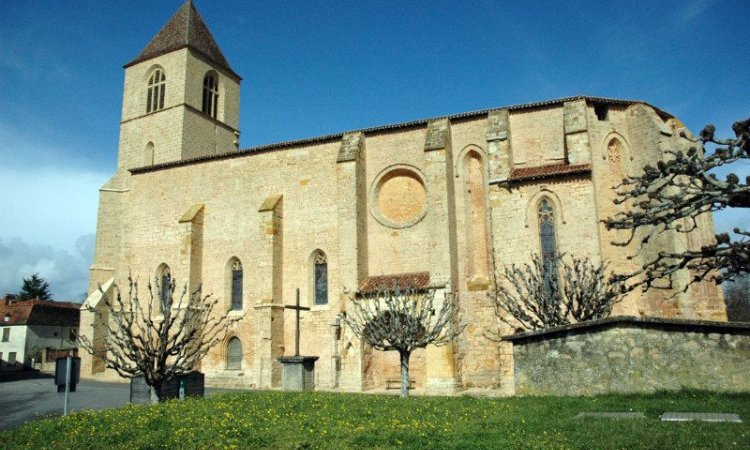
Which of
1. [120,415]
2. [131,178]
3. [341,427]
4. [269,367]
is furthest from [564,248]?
[131,178]

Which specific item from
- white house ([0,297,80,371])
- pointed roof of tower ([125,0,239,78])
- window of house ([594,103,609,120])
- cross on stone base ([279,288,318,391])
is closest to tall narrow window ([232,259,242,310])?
cross on stone base ([279,288,318,391])

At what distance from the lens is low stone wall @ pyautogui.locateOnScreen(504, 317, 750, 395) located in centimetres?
1016

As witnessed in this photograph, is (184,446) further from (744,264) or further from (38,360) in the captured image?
(38,360)

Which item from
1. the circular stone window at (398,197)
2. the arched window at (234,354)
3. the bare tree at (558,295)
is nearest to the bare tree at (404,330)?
the bare tree at (558,295)

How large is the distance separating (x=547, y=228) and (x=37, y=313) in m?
43.6

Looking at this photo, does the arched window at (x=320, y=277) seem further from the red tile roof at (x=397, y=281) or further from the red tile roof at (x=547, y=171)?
the red tile roof at (x=547, y=171)

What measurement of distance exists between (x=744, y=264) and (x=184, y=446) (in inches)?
281

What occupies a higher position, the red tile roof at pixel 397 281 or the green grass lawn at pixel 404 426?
the red tile roof at pixel 397 281


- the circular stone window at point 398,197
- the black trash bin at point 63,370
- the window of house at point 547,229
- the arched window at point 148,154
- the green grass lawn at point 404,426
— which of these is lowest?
the green grass lawn at point 404,426

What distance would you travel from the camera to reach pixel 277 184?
81.3ft

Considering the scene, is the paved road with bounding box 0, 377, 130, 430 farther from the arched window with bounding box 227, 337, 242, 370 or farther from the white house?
the white house

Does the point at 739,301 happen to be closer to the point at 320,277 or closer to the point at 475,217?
the point at 475,217

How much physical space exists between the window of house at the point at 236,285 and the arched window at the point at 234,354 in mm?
1425

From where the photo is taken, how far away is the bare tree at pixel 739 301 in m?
48.5
